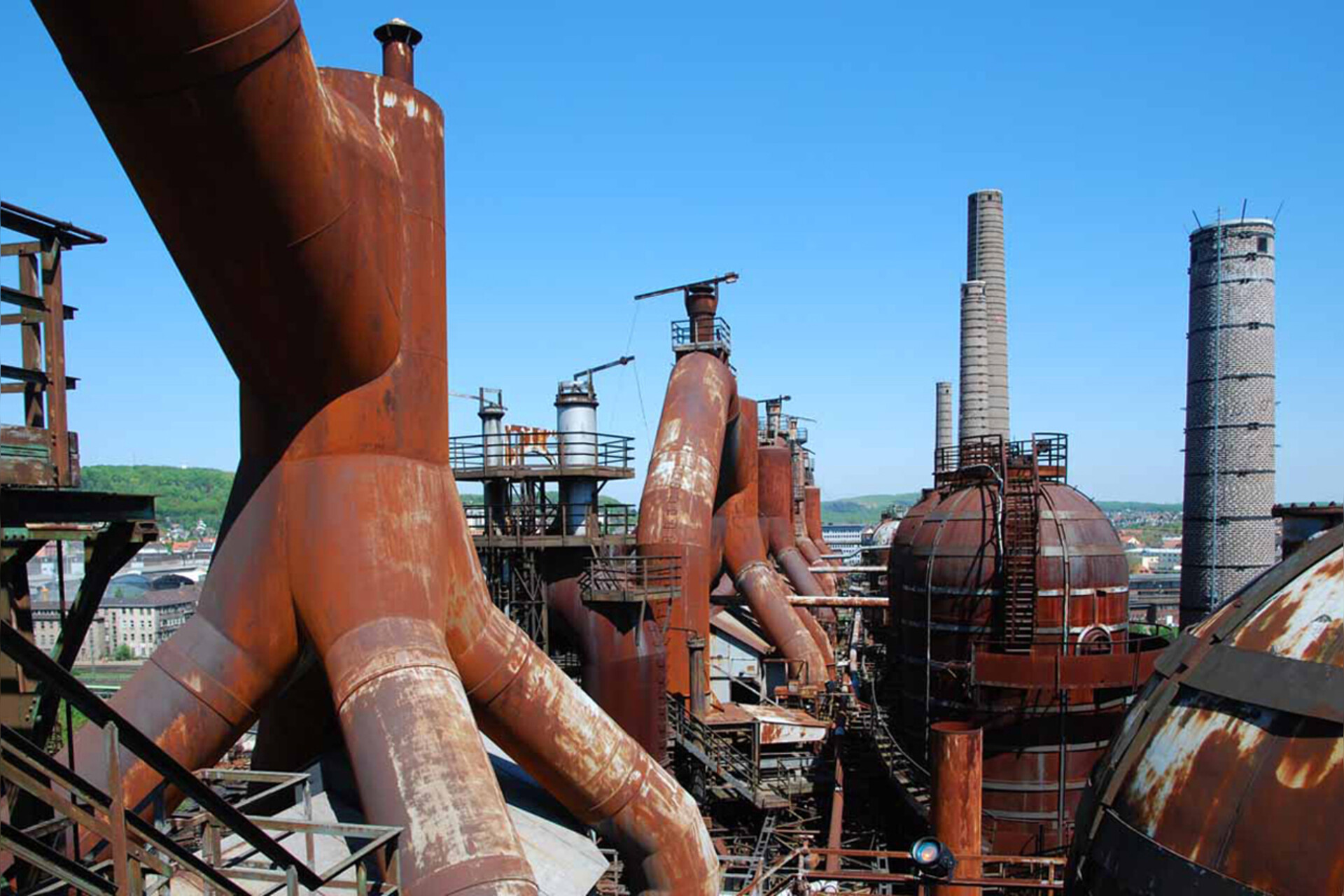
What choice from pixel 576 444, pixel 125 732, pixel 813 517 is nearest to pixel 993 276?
pixel 813 517

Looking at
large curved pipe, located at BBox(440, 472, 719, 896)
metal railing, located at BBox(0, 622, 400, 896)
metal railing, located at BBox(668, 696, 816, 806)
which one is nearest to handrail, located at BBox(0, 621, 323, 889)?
metal railing, located at BBox(0, 622, 400, 896)

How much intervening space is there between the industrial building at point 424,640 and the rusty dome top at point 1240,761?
0.02m

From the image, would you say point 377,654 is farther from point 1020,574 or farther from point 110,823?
point 1020,574

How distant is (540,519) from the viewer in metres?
17.8

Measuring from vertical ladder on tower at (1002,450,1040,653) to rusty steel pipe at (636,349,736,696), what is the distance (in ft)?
21.7

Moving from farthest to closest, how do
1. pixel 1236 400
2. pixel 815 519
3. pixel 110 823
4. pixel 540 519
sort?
pixel 815 519 < pixel 1236 400 < pixel 540 519 < pixel 110 823

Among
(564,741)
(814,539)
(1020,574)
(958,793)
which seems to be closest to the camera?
(564,741)

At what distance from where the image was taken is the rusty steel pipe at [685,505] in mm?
20156

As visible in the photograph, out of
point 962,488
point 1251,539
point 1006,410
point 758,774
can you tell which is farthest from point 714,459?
point 1006,410

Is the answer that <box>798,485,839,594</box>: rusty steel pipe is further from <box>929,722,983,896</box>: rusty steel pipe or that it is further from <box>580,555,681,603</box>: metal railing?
<box>929,722,983,896</box>: rusty steel pipe

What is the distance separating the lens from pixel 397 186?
350 inches

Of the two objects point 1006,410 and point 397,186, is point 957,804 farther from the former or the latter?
point 1006,410

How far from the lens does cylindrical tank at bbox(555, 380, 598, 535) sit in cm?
1689

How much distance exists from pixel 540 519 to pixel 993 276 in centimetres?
2533
